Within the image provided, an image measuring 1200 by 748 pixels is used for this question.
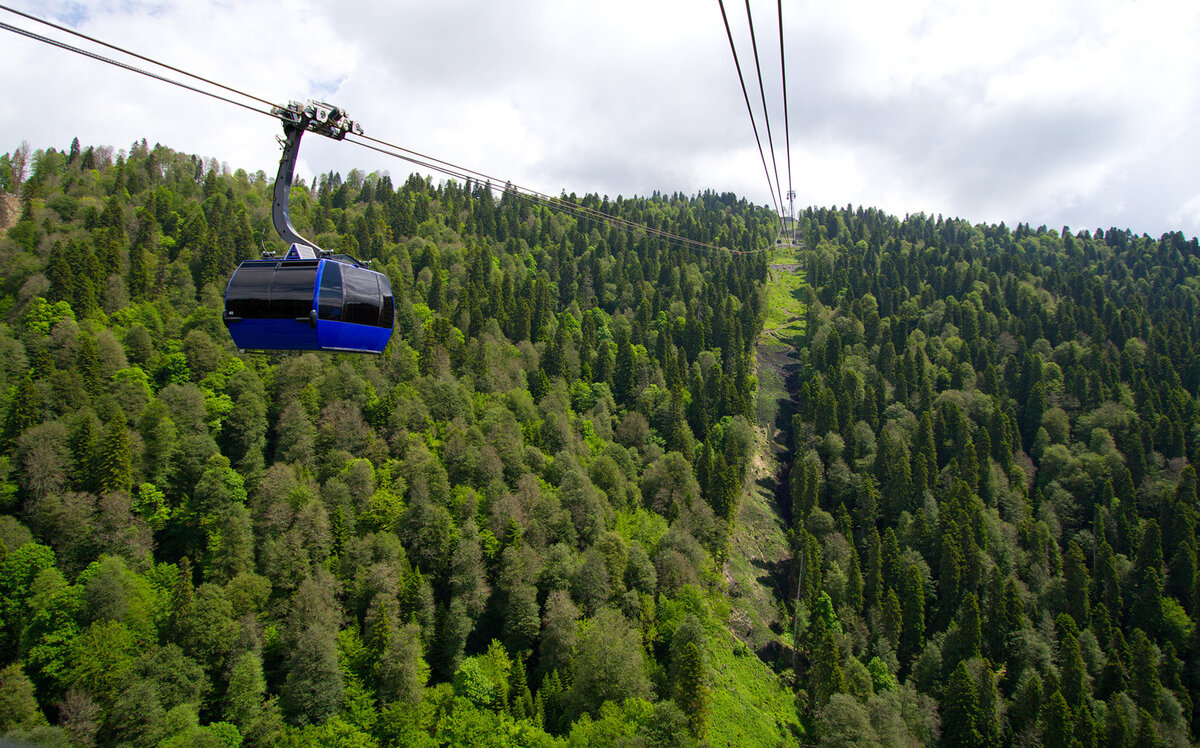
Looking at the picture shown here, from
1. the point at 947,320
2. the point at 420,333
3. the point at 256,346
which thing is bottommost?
the point at 256,346

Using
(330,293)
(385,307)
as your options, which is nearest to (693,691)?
(385,307)

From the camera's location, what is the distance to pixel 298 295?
802 inches

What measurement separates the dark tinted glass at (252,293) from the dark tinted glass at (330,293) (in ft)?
5.24

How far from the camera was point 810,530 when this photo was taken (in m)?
99.1

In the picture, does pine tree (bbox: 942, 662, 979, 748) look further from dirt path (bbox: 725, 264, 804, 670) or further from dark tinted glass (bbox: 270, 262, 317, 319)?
dark tinted glass (bbox: 270, 262, 317, 319)

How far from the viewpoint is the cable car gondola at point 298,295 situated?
780 inches

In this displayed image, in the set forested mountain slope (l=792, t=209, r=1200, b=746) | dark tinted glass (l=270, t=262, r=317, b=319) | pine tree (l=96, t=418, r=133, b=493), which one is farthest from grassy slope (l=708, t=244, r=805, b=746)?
pine tree (l=96, t=418, r=133, b=493)

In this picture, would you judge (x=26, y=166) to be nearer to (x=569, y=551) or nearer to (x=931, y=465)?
(x=569, y=551)

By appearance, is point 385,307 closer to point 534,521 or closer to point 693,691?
point 693,691

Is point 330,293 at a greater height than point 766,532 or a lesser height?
greater

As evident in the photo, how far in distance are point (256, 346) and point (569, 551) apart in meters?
56.5

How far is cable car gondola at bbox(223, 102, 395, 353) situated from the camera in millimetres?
19803

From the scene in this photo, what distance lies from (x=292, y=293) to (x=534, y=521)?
58658 millimetres

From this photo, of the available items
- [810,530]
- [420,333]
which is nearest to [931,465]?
[810,530]
